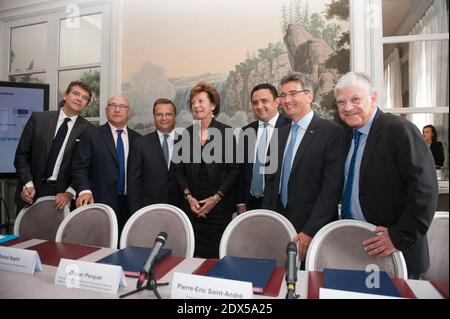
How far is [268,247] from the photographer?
130 cm

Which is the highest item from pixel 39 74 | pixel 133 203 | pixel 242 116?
pixel 39 74

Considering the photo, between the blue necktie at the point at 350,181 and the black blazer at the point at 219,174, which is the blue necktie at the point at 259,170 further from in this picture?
the blue necktie at the point at 350,181

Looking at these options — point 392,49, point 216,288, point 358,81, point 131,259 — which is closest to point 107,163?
point 131,259

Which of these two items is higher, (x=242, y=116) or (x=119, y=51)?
(x=119, y=51)

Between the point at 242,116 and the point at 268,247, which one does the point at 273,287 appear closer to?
the point at 268,247

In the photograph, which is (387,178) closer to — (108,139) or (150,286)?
(150,286)

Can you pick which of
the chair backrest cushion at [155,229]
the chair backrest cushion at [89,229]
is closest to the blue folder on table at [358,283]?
the chair backrest cushion at [155,229]

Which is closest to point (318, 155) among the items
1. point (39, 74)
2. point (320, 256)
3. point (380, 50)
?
point (320, 256)

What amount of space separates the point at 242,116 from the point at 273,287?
153 centimetres

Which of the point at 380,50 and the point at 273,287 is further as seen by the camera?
the point at 380,50

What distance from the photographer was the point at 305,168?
4.69 feet

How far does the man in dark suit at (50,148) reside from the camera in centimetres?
191
